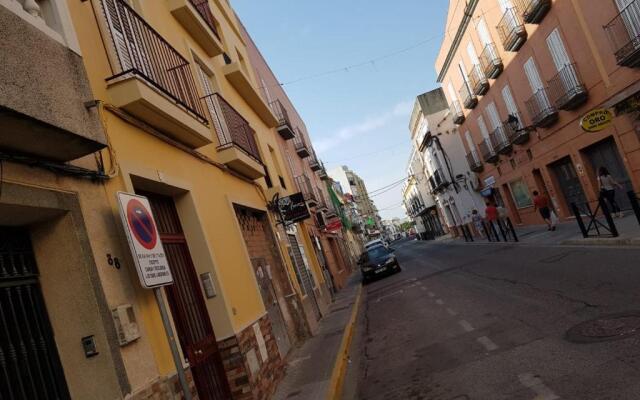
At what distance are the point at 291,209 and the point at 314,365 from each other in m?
5.03

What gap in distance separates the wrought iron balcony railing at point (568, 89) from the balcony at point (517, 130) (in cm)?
400

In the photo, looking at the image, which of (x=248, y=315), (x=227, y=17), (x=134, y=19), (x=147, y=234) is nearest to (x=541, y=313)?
(x=248, y=315)

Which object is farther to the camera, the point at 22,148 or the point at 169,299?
the point at 169,299

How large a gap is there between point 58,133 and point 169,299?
2833mm

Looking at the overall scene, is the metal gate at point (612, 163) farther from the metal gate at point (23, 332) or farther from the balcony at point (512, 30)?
the metal gate at point (23, 332)

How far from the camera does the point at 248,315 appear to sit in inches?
324

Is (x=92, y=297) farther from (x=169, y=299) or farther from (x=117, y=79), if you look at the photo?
(x=117, y=79)

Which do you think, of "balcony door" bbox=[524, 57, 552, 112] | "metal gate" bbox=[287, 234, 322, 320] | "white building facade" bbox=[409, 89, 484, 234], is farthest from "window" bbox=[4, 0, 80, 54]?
"white building facade" bbox=[409, 89, 484, 234]

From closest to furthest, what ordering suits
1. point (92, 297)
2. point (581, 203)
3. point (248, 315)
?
point (92, 297)
point (248, 315)
point (581, 203)

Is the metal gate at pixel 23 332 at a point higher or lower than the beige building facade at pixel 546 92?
lower

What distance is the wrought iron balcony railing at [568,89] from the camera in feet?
57.7

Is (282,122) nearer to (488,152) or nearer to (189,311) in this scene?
(488,152)

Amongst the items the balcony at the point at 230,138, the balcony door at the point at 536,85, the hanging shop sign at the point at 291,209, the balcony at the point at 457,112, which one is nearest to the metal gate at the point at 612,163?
the balcony door at the point at 536,85

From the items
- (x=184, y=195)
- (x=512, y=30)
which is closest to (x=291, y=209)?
(x=184, y=195)
